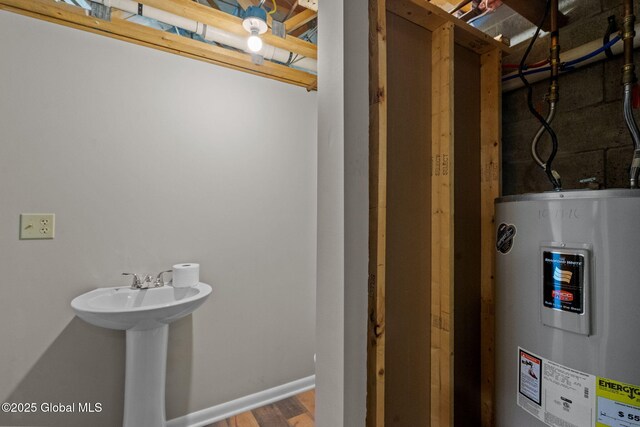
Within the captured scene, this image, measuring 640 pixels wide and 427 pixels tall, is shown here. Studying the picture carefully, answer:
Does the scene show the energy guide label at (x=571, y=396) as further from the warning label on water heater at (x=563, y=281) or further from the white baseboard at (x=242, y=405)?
the white baseboard at (x=242, y=405)

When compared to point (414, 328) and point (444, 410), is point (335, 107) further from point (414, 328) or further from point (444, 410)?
point (444, 410)

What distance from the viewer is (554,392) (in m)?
0.87

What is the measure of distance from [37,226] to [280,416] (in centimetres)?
176

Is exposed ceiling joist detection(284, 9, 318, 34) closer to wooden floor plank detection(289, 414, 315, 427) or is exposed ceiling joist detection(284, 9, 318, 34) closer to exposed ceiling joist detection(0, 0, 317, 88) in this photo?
exposed ceiling joist detection(0, 0, 317, 88)

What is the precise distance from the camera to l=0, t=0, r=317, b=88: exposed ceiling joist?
4.64 ft

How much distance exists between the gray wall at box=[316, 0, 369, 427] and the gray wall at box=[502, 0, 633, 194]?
0.97m

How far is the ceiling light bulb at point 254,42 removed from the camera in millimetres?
1525

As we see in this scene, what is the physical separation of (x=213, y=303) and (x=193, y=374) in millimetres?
436

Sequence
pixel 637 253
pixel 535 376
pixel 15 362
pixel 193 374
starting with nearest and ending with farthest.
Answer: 1. pixel 637 253
2. pixel 535 376
3. pixel 15 362
4. pixel 193 374

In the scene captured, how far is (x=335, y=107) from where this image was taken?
835mm

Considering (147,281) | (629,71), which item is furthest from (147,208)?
(629,71)

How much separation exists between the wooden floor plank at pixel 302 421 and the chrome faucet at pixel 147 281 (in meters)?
1.17

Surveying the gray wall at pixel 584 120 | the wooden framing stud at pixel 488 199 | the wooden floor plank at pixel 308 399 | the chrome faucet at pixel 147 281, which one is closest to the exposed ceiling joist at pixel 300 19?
the wooden framing stud at pixel 488 199

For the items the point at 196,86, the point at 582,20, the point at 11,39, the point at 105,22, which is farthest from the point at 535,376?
the point at 11,39
